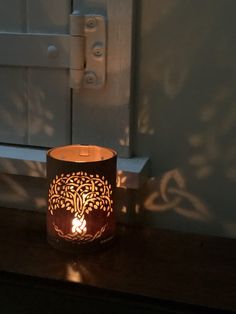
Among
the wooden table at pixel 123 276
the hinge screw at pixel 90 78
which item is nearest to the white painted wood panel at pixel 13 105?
the hinge screw at pixel 90 78

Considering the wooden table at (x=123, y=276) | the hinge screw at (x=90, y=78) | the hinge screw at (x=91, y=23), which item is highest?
the hinge screw at (x=91, y=23)

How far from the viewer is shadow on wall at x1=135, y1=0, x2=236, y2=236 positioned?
1.17 meters

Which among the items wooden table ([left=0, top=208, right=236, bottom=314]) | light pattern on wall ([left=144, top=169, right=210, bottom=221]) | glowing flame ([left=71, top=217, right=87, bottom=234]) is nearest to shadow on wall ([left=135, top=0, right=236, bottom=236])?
light pattern on wall ([left=144, top=169, right=210, bottom=221])

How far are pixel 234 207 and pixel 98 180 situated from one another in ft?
1.10

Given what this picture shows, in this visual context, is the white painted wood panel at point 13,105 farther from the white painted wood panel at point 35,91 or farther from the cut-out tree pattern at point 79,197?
the cut-out tree pattern at point 79,197

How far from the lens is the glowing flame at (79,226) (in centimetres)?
110

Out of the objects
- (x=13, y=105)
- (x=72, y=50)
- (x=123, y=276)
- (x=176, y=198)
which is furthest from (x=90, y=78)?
(x=123, y=276)

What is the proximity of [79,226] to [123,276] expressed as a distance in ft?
0.47

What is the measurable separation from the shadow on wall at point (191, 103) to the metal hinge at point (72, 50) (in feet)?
0.31

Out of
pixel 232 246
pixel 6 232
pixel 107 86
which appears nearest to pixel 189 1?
pixel 107 86

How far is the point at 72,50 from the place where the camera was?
121 cm

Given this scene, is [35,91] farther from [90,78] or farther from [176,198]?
[176,198]

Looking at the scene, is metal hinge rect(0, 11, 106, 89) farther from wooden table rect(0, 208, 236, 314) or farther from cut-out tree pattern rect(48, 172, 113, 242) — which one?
wooden table rect(0, 208, 236, 314)

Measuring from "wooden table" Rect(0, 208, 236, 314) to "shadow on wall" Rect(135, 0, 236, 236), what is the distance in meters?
0.12
